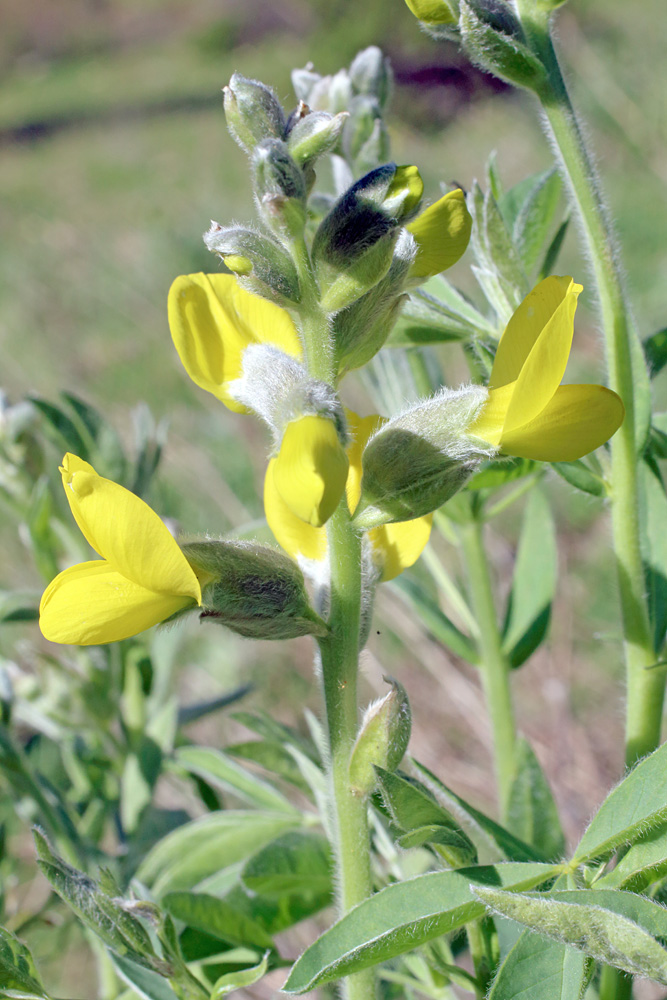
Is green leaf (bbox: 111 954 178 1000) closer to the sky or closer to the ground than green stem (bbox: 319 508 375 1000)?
closer to the ground

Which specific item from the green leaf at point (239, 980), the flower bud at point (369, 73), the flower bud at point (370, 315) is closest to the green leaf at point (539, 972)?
the green leaf at point (239, 980)

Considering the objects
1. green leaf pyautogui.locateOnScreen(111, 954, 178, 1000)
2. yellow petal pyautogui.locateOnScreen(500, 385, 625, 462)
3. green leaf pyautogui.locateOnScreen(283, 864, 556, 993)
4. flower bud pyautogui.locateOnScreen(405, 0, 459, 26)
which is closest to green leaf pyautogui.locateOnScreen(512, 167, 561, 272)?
flower bud pyautogui.locateOnScreen(405, 0, 459, 26)

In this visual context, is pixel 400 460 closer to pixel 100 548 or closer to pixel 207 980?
pixel 100 548

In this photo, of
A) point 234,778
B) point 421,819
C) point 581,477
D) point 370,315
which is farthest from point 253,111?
point 234,778

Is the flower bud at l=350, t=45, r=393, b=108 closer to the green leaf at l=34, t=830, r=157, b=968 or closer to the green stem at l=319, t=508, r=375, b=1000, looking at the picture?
the green stem at l=319, t=508, r=375, b=1000

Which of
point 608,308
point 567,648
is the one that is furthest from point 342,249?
point 567,648

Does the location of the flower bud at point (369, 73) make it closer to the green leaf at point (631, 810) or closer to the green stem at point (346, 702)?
the green stem at point (346, 702)

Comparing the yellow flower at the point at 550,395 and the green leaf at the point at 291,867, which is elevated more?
the yellow flower at the point at 550,395
